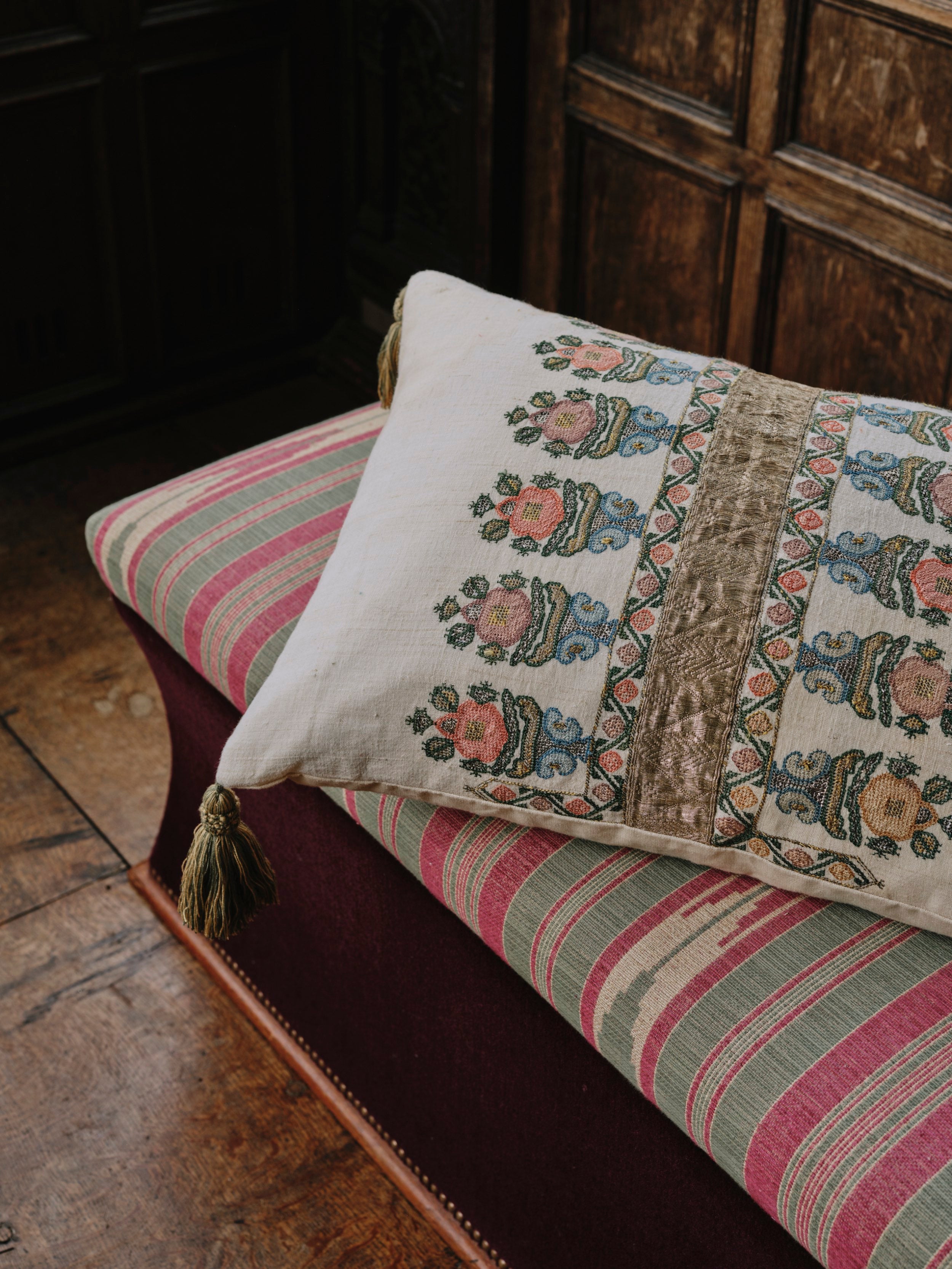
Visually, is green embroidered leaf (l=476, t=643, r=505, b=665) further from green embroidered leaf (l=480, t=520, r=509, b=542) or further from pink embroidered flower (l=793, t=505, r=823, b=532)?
pink embroidered flower (l=793, t=505, r=823, b=532)

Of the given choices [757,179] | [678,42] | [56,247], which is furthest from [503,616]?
[56,247]

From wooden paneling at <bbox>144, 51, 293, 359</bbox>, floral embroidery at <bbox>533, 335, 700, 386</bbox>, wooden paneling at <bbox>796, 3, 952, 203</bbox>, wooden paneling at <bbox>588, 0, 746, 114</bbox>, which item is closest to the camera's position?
floral embroidery at <bbox>533, 335, 700, 386</bbox>

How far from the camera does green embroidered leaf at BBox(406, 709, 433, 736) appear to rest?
884mm

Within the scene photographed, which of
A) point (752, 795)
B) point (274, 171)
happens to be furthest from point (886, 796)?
point (274, 171)

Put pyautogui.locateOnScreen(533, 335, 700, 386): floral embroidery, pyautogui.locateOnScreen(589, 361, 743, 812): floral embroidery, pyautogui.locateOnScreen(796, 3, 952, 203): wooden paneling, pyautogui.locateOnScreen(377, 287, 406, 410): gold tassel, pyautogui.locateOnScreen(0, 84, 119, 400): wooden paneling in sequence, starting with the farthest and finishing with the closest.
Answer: pyautogui.locateOnScreen(0, 84, 119, 400): wooden paneling → pyautogui.locateOnScreen(796, 3, 952, 203): wooden paneling → pyautogui.locateOnScreen(377, 287, 406, 410): gold tassel → pyautogui.locateOnScreen(533, 335, 700, 386): floral embroidery → pyautogui.locateOnScreen(589, 361, 743, 812): floral embroidery

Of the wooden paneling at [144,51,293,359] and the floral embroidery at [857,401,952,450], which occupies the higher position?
the floral embroidery at [857,401,952,450]

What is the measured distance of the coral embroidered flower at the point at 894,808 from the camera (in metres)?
0.82

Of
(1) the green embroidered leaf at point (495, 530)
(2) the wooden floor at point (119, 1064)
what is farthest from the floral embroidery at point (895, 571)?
(2) the wooden floor at point (119, 1064)

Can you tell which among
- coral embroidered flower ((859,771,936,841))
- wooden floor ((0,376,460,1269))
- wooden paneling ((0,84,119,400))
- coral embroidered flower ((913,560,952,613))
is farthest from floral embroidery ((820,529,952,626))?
wooden paneling ((0,84,119,400))

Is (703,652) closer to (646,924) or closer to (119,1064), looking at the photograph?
(646,924)

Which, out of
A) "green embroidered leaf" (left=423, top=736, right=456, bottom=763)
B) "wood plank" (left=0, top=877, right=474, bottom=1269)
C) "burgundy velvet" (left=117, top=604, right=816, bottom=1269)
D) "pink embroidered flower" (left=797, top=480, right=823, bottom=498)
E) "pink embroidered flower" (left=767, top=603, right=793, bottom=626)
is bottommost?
"wood plank" (left=0, top=877, right=474, bottom=1269)

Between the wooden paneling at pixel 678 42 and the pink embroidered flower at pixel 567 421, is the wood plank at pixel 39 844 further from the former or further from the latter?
the wooden paneling at pixel 678 42

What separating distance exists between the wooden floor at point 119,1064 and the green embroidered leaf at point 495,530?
0.66 metres

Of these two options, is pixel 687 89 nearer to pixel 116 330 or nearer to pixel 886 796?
pixel 116 330
